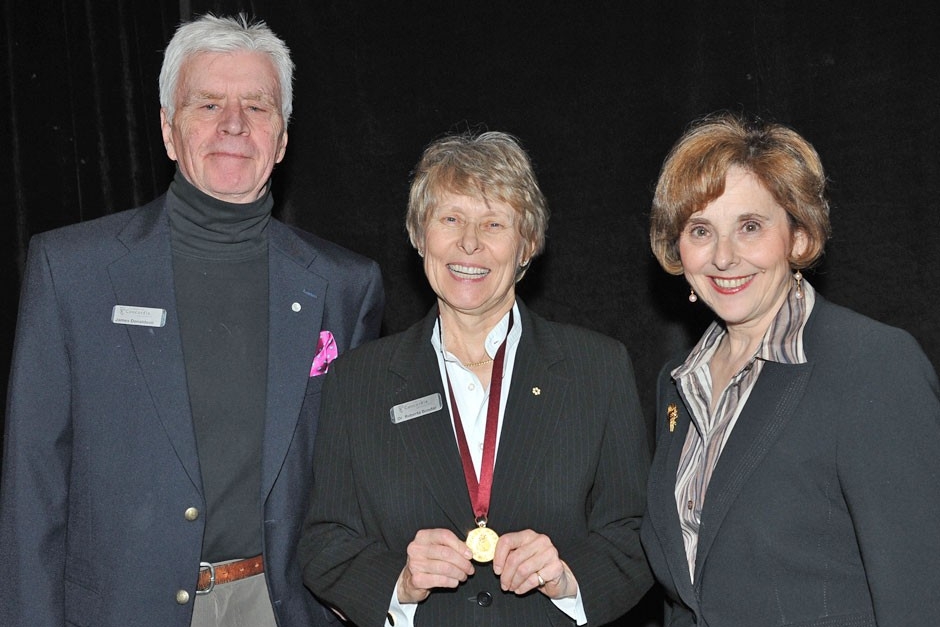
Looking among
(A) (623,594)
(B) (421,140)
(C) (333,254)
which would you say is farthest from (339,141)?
(A) (623,594)

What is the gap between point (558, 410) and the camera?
8.36ft

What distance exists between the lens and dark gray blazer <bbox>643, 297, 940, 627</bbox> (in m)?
1.98

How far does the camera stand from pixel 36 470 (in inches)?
98.0

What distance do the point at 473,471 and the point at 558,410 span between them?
28 cm

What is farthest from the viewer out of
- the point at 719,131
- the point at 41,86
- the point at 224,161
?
the point at 41,86

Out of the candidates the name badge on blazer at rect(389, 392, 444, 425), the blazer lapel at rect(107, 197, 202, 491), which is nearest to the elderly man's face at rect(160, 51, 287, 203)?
the blazer lapel at rect(107, 197, 202, 491)

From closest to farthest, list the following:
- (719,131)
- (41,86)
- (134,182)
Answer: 1. (719,131)
2. (41,86)
3. (134,182)

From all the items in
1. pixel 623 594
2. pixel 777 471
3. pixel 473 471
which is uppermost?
pixel 777 471

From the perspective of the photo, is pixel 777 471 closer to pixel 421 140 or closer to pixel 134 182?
pixel 421 140

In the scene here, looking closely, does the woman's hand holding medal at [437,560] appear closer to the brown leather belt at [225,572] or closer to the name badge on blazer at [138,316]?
the brown leather belt at [225,572]

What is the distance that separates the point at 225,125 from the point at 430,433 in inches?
42.1

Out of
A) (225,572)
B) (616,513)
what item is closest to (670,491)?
(616,513)

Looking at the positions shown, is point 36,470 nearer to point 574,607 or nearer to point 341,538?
point 341,538

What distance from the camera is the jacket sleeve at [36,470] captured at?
2.47 metres
